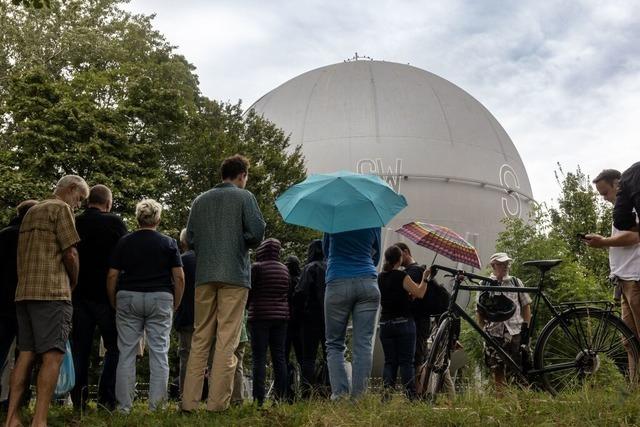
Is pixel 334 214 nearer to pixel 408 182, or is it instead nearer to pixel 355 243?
pixel 355 243

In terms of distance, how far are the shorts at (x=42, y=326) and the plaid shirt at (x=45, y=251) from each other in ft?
0.22

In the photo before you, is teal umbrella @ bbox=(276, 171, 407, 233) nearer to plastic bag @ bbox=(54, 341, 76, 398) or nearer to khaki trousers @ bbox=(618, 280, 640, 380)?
khaki trousers @ bbox=(618, 280, 640, 380)

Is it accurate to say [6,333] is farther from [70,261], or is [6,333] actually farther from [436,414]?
[436,414]

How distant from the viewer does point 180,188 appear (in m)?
22.2

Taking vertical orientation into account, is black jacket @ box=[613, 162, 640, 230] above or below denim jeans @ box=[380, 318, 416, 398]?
above

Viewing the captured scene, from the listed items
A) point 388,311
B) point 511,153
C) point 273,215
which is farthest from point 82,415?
point 511,153

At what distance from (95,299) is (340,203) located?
2.23m

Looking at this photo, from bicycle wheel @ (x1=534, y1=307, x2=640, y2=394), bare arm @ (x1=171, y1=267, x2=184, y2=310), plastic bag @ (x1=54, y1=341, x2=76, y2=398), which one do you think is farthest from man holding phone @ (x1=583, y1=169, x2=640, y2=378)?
plastic bag @ (x1=54, y1=341, x2=76, y2=398)

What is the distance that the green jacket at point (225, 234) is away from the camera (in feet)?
17.6

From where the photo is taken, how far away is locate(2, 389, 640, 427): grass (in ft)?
13.6

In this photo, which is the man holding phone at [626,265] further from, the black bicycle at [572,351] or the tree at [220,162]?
the tree at [220,162]

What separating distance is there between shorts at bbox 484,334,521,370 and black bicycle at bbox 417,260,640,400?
36cm

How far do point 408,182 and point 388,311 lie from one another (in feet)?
70.7

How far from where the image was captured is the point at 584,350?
18.4 feet
